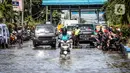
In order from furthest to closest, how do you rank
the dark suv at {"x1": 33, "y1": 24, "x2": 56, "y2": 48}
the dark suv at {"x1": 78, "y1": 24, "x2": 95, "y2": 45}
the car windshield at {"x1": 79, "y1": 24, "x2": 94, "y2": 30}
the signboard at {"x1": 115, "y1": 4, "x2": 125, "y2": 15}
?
the car windshield at {"x1": 79, "y1": 24, "x2": 94, "y2": 30} < the dark suv at {"x1": 78, "y1": 24, "x2": 95, "y2": 45} < the dark suv at {"x1": 33, "y1": 24, "x2": 56, "y2": 48} < the signboard at {"x1": 115, "y1": 4, "x2": 125, "y2": 15}

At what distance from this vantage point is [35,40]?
124ft

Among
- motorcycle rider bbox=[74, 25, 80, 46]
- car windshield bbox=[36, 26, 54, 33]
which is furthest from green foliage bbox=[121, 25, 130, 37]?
car windshield bbox=[36, 26, 54, 33]

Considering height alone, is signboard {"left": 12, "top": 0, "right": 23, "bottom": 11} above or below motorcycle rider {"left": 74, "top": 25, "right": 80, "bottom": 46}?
above

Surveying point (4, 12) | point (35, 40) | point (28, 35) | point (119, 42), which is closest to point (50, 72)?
point (119, 42)

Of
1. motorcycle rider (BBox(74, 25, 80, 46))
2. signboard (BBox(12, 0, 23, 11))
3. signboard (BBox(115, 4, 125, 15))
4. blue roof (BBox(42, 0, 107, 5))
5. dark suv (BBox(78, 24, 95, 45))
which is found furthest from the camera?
blue roof (BBox(42, 0, 107, 5))

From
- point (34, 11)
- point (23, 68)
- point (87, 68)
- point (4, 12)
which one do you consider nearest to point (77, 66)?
point (87, 68)

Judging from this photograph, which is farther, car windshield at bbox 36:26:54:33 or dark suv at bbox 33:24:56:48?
car windshield at bbox 36:26:54:33

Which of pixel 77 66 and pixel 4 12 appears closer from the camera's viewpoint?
pixel 77 66

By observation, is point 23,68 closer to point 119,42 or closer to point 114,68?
point 114,68

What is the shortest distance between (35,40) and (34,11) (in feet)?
238

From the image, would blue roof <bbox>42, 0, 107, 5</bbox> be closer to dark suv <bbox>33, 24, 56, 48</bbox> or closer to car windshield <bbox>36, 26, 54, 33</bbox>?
car windshield <bbox>36, 26, 54, 33</bbox>

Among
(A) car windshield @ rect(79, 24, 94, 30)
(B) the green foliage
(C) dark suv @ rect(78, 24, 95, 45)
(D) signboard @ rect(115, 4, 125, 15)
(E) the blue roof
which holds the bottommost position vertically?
(C) dark suv @ rect(78, 24, 95, 45)

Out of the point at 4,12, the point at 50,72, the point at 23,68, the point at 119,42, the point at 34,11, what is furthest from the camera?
the point at 34,11

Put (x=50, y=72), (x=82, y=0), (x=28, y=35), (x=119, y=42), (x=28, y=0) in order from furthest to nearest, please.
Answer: (x=28, y=0), (x=82, y=0), (x=28, y=35), (x=119, y=42), (x=50, y=72)
